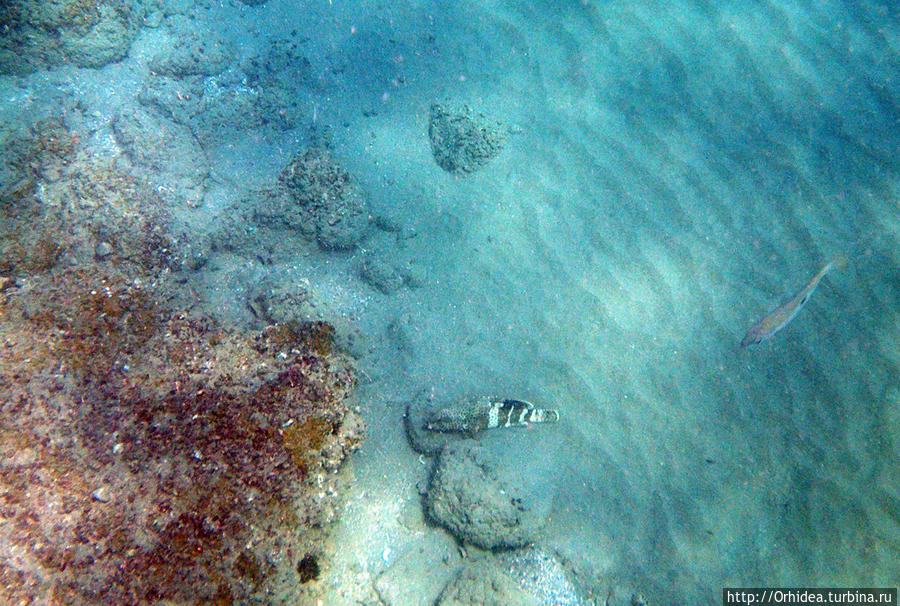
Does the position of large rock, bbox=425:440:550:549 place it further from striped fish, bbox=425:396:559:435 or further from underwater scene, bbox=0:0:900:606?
striped fish, bbox=425:396:559:435

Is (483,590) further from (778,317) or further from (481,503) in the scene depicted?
(778,317)

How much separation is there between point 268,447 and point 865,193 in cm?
703

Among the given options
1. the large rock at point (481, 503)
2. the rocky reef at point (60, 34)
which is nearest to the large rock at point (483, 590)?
the large rock at point (481, 503)

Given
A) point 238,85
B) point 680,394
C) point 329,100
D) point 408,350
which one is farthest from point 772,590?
point 238,85

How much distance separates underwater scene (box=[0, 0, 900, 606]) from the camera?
294cm

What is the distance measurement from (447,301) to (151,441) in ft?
9.14

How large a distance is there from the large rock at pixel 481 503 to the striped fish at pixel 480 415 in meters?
0.20

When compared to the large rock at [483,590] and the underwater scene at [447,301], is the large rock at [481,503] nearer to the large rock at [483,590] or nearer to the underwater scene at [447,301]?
the underwater scene at [447,301]

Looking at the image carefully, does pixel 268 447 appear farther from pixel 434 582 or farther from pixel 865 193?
pixel 865 193

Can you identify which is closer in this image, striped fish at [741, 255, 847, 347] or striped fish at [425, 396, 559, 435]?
striped fish at [741, 255, 847, 347]

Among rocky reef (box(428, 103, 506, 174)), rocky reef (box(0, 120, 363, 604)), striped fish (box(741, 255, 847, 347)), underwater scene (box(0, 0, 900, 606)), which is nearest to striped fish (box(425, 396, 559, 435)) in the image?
underwater scene (box(0, 0, 900, 606))

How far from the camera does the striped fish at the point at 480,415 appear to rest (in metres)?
3.88

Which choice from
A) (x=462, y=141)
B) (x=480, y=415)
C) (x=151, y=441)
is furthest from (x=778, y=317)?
(x=151, y=441)

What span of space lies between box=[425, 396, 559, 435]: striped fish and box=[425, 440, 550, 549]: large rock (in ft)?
0.65
